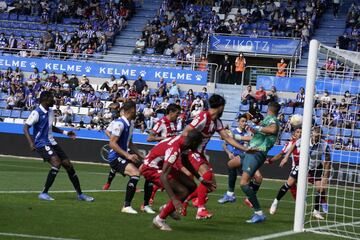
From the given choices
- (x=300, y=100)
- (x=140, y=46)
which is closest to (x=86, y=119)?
(x=140, y=46)

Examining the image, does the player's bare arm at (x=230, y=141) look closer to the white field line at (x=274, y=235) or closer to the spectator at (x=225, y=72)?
the white field line at (x=274, y=235)

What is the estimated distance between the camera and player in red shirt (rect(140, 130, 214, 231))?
11359 mm

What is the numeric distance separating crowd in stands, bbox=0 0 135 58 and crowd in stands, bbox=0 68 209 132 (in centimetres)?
258

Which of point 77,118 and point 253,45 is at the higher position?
point 253,45

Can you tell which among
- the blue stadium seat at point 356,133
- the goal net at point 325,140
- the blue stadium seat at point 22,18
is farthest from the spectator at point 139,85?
the blue stadium seat at point 356,133

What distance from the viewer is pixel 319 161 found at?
648 inches

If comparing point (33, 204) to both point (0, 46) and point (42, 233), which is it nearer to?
point (42, 233)

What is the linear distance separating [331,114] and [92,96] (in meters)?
21.1

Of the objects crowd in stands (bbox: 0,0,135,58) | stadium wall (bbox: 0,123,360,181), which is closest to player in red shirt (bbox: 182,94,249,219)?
stadium wall (bbox: 0,123,360,181)

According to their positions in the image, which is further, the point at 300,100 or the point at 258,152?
the point at 300,100

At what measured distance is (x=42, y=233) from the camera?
35.6 ft

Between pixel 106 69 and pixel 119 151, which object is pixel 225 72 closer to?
pixel 106 69

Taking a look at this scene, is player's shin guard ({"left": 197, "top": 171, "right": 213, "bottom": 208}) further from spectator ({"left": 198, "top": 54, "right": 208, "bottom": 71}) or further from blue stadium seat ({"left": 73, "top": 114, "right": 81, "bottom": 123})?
spectator ({"left": 198, "top": 54, "right": 208, "bottom": 71})

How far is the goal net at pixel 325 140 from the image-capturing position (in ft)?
43.1
